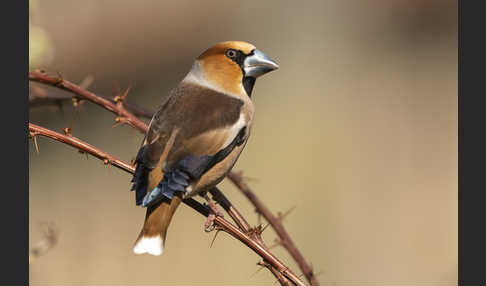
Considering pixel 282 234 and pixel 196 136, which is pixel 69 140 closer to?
pixel 196 136

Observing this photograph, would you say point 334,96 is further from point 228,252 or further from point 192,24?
point 228,252

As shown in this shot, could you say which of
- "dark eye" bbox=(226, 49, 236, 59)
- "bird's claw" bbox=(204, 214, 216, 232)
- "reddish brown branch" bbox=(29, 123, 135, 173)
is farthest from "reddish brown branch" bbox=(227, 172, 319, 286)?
"reddish brown branch" bbox=(29, 123, 135, 173)

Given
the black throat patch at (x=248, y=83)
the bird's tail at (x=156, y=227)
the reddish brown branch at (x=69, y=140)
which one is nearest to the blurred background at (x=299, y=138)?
the black throat patch at (x=248, y=83)

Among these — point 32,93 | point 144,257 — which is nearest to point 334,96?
point 144,257

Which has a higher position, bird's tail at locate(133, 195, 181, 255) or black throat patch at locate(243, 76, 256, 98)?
black throat patch at locate(243, 76, 256, 98)

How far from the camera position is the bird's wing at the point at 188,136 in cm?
271

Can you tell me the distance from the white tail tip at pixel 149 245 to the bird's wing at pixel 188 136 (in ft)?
0.68

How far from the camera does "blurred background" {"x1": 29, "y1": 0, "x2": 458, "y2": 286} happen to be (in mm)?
6176

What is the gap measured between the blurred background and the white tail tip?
3186 millimetres

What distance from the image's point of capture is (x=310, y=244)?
21.2ft

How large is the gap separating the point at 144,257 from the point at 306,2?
366 cm

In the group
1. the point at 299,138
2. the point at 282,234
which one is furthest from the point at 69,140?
the point at 299,138

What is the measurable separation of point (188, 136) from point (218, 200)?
0.33m

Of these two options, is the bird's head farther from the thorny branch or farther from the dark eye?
the thorny branch
